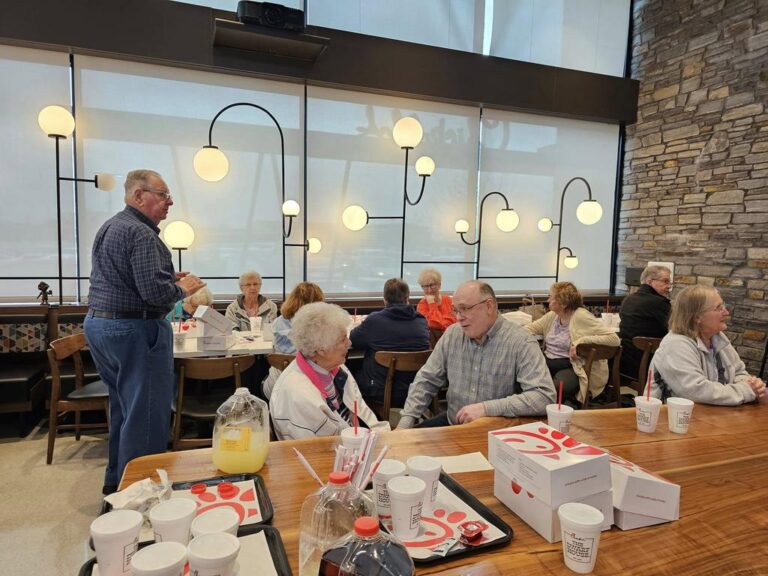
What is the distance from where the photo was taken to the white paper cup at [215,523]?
903mm

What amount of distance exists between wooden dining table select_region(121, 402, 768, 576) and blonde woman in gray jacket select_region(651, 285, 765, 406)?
0.10 m

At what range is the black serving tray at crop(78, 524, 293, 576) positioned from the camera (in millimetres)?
962

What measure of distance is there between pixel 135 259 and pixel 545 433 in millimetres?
2181

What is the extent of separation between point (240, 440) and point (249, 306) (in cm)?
334

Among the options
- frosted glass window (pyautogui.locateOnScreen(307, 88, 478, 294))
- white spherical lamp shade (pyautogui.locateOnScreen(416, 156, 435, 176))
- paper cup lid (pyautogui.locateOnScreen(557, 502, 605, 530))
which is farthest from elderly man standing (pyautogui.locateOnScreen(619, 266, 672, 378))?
paper cup lid (pyautogui.locateOnScreen(557, 502, 605, 530))

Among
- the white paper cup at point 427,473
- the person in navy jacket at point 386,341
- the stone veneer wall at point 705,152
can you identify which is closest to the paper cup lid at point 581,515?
the white paper cup at point 427,473

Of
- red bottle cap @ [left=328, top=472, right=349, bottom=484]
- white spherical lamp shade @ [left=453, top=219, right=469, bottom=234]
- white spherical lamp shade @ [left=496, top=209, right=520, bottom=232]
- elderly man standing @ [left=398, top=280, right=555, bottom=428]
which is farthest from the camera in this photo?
white spherical lamp shade @ [left=453, top=219, right=469, bottom=234]

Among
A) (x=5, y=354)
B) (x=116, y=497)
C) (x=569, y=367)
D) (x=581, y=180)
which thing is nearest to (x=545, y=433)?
(x=116, y=497)

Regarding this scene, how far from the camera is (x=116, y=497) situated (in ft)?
3.71

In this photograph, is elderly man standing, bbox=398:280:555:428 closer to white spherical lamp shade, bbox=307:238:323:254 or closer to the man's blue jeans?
the man's blue jeans

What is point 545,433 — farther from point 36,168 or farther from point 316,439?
point 36,168

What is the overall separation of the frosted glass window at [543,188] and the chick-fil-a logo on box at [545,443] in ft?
17.7

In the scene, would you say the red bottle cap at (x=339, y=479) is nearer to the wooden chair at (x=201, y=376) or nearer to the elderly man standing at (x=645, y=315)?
the wooden chair at (x=201, y=376)

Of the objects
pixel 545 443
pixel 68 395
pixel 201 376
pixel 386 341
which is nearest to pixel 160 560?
pixel 545 443
